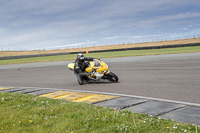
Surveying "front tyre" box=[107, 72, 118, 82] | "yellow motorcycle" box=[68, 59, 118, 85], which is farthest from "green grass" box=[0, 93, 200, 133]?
"front tyre" box=[107, 72, 118, 82]

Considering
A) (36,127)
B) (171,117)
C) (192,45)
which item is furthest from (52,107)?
(192,45)

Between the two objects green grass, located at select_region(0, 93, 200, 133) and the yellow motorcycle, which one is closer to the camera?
green grass, located at select_region(0, 93, 200, 133)

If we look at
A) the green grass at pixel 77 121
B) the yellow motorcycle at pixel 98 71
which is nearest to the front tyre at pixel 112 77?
the yellow motorcycle at pixel 98 71

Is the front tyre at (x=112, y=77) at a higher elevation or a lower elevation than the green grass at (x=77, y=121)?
higher

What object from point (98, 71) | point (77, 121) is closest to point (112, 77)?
point (98, 71)

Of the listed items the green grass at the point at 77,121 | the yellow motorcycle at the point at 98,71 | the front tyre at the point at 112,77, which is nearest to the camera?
the green grass at the point at 77,121

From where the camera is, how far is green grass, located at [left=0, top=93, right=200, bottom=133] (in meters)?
4.23

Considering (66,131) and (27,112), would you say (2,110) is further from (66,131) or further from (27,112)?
(66,131)

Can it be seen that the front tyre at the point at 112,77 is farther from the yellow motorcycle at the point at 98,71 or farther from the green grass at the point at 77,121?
the green grass at the point at 77,121

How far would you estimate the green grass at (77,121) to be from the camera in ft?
13.9

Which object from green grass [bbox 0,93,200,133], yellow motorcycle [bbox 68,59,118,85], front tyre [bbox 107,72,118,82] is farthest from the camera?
front tyre [bbox 107,72,118,82]

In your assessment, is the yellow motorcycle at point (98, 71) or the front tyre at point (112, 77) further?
the front tyre at point (112, 77)

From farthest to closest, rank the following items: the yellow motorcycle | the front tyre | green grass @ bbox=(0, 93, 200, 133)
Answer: the front tyre < the yellow motorcycle < green grass @ bbox=(0, 93, 200, 133)

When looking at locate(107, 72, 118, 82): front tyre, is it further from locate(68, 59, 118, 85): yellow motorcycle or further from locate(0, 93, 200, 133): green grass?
locate(0, 93, 200, 133): green grass
